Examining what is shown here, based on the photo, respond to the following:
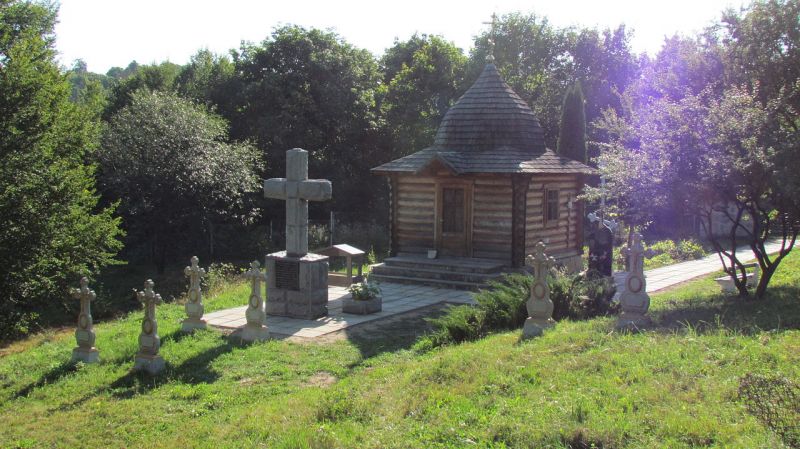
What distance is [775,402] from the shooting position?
601 cm

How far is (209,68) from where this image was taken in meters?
39.6

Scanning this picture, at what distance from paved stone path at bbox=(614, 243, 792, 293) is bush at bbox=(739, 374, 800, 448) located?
9.83 meters

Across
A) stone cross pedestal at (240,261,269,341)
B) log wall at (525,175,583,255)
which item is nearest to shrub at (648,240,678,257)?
log wall at (525,175,583,255)

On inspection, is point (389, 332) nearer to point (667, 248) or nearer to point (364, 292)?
point (364, 292)

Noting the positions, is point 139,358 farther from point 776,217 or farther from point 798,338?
point 776,217

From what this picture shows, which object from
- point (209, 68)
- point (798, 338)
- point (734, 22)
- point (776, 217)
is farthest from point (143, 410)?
point (209, 68)

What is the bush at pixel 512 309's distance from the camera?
11141 millimetres

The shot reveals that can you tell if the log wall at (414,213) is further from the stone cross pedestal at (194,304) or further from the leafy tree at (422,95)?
the leafy tree at (422,95)

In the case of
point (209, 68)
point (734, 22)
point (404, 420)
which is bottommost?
point (404, 420)

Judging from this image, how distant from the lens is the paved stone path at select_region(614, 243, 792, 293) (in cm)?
1705

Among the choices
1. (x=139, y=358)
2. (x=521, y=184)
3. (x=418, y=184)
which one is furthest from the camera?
(x=418, y=184)

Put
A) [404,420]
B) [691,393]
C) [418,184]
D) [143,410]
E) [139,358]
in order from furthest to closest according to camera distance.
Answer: [418,184] < [139,358] < [143,410] < [404,420] < [691,393]

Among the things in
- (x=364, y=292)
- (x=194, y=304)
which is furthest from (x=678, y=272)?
(x=194, y=304)

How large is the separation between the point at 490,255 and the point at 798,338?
35.7ft
